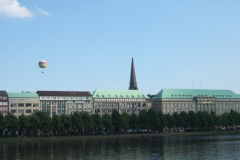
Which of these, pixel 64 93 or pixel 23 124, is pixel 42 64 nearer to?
pixel 23 124

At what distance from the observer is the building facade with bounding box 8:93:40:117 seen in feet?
571

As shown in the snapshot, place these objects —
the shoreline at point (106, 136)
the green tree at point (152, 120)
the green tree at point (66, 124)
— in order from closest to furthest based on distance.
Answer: the shoreline at point (106, 136) → the green tree at point (66, 124) → the green tree at point (152, 120)

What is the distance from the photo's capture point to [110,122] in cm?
15712

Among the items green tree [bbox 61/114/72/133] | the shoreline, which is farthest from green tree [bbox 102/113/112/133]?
green tree [bbox 61/114/72/133]

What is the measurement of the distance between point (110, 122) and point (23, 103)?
128 ft

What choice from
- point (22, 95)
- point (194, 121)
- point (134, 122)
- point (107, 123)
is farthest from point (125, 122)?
point (22, 95)

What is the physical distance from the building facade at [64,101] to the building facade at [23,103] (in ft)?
9.78

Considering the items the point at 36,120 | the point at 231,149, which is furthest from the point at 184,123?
the point at 231,149

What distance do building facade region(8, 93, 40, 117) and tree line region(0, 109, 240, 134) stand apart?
Answer: 74.2 ft

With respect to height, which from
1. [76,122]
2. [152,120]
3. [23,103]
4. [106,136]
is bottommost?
[106,136]

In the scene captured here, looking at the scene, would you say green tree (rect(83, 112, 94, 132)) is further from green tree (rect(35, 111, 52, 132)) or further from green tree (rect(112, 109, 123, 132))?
green tree (rect(35, 111, 52, 132))

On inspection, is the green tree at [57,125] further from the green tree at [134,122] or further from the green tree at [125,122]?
the green tree at [134,122]

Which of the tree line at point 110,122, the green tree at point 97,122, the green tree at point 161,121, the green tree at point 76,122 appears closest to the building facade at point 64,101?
the tree line at point 110,122

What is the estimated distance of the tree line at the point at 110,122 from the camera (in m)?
141
